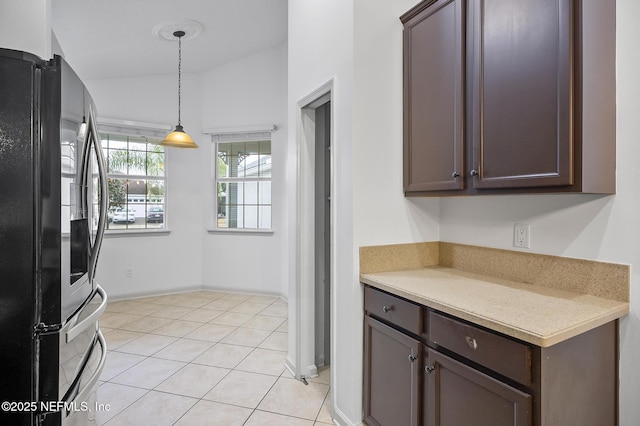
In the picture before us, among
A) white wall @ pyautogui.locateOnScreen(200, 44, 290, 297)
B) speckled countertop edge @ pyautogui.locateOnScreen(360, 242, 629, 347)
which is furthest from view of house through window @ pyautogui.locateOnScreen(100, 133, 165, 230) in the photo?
speckled countertop edge @ pyautogui.locateOnScreen(360, 242, 629, 347)

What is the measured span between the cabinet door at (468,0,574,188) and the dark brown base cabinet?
63 centimetres

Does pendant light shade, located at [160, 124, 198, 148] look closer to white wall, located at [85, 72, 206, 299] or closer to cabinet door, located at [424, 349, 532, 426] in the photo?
white wall, located at [85, 72, 206, 299]

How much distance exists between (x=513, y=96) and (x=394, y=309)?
3.49ft

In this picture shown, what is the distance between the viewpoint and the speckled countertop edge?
3.71 feet

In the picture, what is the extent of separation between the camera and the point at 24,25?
170 centimetres

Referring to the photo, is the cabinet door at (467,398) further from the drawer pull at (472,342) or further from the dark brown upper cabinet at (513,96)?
the dark brown upper cabinet at (513,96)

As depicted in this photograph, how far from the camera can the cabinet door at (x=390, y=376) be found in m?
1.51

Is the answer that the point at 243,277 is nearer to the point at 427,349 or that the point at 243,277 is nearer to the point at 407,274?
the point at 407,274

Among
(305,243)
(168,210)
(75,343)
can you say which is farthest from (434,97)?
(168,210)

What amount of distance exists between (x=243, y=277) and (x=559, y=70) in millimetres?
4314

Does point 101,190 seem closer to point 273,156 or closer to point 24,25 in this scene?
point 24,25

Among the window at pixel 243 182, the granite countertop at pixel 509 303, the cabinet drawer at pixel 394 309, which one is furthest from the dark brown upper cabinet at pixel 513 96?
the window at pixel 243 182

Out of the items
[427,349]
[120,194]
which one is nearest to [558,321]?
[427,349]

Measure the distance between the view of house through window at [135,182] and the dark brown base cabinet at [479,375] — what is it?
4038 millimetres
